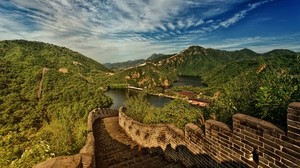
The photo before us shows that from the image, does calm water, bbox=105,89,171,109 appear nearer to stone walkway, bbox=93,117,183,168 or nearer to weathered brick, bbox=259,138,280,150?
stone walkway, bbox=93,117,183,168

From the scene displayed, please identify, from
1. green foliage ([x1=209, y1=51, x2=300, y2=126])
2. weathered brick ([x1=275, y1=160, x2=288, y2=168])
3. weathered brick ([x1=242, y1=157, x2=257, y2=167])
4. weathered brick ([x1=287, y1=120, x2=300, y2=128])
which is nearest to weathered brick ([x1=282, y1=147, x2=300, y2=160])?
weathered brick ([x1=275, y1=160, x2=288, y2=168])

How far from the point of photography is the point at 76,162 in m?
2.99

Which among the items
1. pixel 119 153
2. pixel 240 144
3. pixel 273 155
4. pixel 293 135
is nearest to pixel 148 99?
pixel 119 153

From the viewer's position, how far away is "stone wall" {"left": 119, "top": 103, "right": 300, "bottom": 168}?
2.66m

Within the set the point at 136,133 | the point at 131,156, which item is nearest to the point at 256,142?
the point at 131,156

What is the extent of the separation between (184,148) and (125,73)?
13364cm

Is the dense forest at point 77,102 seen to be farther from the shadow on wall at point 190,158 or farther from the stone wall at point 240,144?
the shadow on wall at point 190,158

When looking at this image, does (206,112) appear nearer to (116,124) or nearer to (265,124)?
(265,124)

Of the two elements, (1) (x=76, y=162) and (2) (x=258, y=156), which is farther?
(2) (x=258, y=156)

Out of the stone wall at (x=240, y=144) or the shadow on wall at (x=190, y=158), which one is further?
the shadow on wall at (x=190, y=158)

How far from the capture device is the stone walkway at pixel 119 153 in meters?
7.43

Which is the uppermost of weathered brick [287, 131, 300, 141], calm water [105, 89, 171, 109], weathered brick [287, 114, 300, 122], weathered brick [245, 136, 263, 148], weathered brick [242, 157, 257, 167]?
weathered brick [287, 114, 300, 122]

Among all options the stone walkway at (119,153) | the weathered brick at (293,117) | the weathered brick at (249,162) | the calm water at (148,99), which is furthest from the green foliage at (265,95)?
the calm water at (148,99)

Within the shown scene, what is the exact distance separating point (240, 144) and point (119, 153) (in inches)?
258
